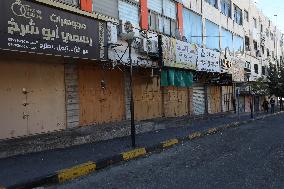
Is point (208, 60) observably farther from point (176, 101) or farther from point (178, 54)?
point (178, 54)

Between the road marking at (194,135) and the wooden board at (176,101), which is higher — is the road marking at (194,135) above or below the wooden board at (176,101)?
below

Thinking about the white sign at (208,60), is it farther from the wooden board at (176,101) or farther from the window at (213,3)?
the window at (213,3)

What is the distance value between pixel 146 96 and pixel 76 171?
11.8m

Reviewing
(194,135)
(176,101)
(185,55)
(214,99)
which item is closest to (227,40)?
(214,99)

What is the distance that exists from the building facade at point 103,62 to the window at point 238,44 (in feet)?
17.9

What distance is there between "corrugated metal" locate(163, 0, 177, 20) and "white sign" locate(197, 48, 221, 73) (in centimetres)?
267

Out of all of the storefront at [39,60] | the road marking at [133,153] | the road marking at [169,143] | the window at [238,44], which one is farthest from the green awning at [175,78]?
the window at [238,44]

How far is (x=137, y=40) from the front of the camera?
18.8m

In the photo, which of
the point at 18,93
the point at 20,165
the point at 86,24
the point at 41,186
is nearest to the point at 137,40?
the point at 86,24

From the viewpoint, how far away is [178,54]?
2147 cm

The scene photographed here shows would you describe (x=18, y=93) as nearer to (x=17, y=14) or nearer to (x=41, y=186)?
(x=17, y=14)

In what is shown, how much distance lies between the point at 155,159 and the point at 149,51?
8.37 m

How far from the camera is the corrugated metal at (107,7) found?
661 inches

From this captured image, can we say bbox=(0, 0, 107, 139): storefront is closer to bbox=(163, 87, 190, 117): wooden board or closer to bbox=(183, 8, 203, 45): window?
bbox=(163, 87, 190, 117): wooden board
